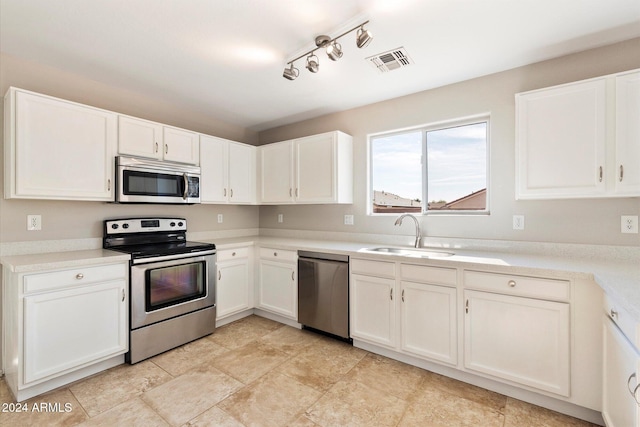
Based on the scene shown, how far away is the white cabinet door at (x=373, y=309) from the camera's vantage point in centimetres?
248

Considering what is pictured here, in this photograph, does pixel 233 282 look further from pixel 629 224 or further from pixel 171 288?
pixel 629 224

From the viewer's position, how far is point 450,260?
7.16 ft

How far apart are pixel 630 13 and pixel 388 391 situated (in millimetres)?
2874

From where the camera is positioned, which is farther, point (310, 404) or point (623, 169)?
point (310, 404)

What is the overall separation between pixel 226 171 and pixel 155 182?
34.6 inches

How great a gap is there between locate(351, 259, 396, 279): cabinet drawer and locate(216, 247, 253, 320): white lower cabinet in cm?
137

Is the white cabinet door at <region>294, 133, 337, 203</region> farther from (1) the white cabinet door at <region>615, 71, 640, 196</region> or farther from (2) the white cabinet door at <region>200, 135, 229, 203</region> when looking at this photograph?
(1) the white cabinet door at <region>615, 71, 640, 196</region>

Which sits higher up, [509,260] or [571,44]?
[571,44]

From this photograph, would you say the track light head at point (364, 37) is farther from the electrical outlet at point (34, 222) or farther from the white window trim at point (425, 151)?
the electrical outlet at point (34, 222)

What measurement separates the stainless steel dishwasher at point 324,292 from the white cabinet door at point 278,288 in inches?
3.9

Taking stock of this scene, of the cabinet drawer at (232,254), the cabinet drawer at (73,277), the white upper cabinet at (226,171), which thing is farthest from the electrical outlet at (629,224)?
the cabinet drawer at (73,277)

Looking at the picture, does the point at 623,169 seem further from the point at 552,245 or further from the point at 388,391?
the point at 388,391

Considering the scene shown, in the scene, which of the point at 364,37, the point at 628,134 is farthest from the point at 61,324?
the point at 628,134

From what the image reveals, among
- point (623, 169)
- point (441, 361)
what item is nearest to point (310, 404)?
point (441, 361)
